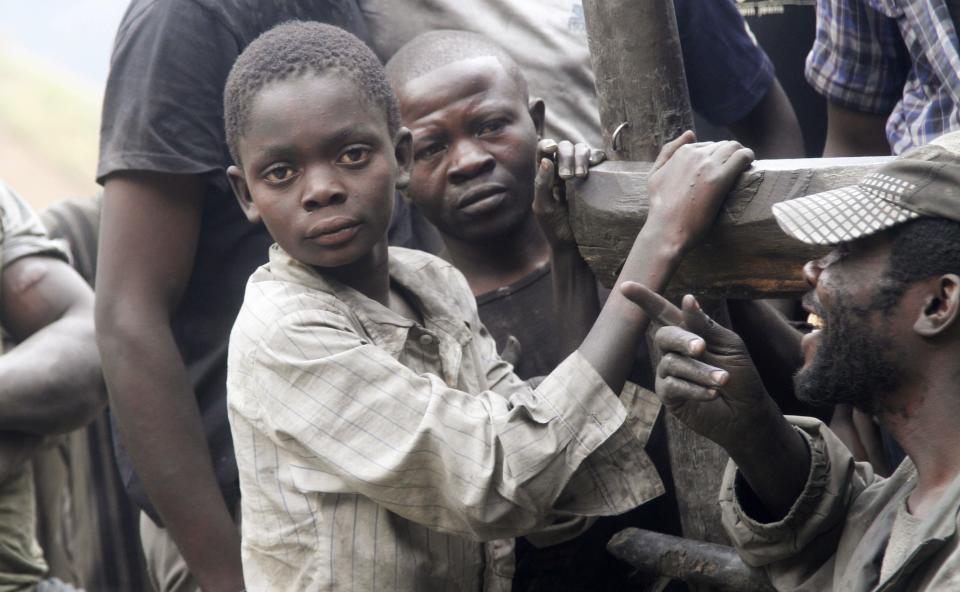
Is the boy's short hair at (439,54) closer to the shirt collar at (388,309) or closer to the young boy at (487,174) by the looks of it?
the young boy at (487,174)

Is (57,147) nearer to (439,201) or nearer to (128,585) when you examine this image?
(128,585)

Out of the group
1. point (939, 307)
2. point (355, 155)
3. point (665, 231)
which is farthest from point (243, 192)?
point (939, 307)

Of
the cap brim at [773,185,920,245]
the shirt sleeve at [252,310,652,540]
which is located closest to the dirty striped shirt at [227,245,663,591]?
the shirt sleeve at [252,310,652,540]

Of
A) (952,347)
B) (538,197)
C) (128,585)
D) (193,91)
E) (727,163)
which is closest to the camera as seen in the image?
(952,347)

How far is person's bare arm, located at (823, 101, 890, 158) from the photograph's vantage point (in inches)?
143

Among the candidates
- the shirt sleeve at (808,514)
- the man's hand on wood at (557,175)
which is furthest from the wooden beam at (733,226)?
the shirt sleeve at (808,514)

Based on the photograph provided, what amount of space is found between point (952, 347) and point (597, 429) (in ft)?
2.12

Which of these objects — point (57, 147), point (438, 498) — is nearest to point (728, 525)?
point (438, 498)

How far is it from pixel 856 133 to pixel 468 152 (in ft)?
→ 3.66

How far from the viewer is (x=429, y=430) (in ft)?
8.03

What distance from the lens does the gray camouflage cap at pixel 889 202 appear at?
221 centimetres

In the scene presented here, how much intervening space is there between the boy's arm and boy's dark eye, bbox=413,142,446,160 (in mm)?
915

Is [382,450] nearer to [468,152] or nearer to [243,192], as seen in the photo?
[243,192]

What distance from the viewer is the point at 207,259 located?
3.41 meters
